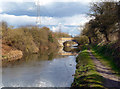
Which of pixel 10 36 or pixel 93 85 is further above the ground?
pixel 10 36

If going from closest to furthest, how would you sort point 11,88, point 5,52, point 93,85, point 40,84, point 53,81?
point 93,85 < point 11,88 < point 40,84 < point 53,81 < point 5,52

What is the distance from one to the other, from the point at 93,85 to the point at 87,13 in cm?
2988

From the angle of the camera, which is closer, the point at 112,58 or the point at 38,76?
the point at 38,76

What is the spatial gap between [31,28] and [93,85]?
162 ft

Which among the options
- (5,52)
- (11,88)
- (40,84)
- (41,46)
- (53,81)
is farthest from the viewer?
(41,46)

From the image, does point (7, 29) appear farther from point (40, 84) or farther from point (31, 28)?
point (40, 84)

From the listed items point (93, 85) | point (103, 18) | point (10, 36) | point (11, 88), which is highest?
point (103, 18)

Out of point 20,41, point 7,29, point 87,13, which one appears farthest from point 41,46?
point 87,13

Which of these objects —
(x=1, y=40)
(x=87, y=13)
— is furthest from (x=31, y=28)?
(x=87, y=13)

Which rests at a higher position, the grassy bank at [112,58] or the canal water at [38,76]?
the grassy bank at [112,58]

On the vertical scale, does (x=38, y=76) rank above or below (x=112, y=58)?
below

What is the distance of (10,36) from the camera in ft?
127

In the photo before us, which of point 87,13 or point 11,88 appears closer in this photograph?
point 11,88

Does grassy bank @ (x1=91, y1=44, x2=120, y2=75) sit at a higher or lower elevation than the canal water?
higher
